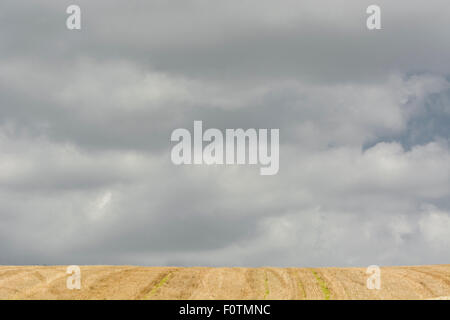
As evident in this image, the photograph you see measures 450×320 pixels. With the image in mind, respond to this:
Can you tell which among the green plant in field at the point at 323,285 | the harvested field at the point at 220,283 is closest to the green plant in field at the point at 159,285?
the harvested field at the point at 220,283

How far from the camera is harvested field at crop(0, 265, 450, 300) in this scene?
2183 inches

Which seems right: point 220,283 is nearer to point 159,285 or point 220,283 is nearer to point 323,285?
point 159,285

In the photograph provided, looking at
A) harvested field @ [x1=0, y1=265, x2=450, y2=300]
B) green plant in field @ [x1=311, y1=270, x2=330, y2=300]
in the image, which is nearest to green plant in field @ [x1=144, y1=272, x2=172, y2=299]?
harvested field @ [x1=0, y1=265, x2=450, y2=300]

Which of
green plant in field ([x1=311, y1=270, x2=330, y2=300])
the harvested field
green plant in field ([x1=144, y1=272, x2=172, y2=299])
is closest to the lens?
green plant in field ([x1=144, y1=272, x2=172, y2=299])

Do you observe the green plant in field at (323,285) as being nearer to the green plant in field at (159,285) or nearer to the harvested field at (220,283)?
the harvested field at (220,283)

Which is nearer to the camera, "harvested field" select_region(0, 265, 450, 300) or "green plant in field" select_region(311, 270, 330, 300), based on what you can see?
"harvested field" select_region(0, 265, 450, 300)

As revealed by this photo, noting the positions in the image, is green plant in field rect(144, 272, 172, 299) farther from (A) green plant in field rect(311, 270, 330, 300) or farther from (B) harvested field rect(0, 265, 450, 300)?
(A) green plant in field rect(311, 270, 330, 300)

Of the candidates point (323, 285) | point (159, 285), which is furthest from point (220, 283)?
point (323, 285)

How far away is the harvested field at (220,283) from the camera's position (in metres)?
55.4

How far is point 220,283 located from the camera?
199 ft
